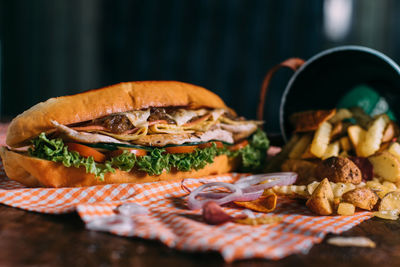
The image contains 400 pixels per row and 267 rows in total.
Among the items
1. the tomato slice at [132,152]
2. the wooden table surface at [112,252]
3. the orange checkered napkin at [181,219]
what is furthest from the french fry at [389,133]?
the tomato slice at [132,152]

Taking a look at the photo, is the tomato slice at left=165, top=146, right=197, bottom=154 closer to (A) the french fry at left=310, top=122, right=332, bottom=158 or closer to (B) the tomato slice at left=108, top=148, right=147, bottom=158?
(B) the tomato slice at left=108, top=148, right=147, bottom=158

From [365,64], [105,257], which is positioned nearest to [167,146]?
[105,257]

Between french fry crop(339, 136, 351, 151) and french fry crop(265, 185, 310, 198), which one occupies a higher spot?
french fry crop(339, 136, 351, 151)

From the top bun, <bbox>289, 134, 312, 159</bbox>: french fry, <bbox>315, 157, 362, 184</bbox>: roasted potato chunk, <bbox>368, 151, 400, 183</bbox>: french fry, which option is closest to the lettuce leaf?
the top bun

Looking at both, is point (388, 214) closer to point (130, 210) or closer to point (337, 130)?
point (337, 130)

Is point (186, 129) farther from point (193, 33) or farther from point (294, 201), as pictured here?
point (193, 33)

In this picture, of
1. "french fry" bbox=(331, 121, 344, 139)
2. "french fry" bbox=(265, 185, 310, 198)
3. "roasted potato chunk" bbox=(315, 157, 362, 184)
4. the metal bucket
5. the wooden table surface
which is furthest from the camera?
the metal bucket

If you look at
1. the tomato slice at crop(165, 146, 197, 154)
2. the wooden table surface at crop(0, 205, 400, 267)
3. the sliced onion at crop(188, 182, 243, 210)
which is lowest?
the sliced onion at crop(188, 182, 243, 210)
